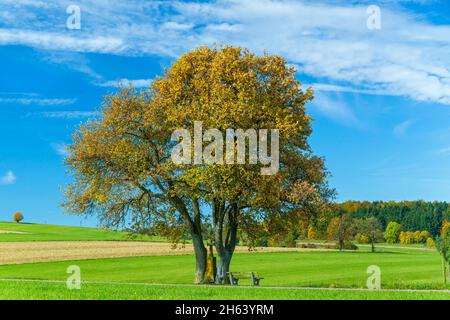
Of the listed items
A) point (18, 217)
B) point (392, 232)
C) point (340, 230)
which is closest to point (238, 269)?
point (340, 230)

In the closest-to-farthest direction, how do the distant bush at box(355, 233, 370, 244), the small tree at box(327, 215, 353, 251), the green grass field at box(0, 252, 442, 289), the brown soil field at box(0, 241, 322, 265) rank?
the green grass field at box(0, 252, 442, 289), the brown soil field at box(0, 241, 322, 265), the small tree at box(327, 215, 353, 251), the distant bush at box(355, 233, 370, 244)

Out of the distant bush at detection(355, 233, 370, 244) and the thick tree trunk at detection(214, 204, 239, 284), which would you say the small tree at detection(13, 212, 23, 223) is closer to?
the distant bush at detection(355, 233, 370, 244)

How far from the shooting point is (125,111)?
3819 cm

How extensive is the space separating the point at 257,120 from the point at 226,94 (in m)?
2.48

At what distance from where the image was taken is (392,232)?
176000mm

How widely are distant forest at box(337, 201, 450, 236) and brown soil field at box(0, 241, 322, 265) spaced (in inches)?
4130

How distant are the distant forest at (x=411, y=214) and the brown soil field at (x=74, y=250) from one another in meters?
105

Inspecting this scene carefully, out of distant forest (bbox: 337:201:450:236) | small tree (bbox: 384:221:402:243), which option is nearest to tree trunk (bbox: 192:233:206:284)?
small tree (bbox: 384:221:402:243)

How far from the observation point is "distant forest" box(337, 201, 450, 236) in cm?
18538

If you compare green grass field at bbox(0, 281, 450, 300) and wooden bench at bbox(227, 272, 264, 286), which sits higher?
green grass field at bbox(0, 281, 450, 300)

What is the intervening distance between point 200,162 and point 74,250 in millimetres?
56691
